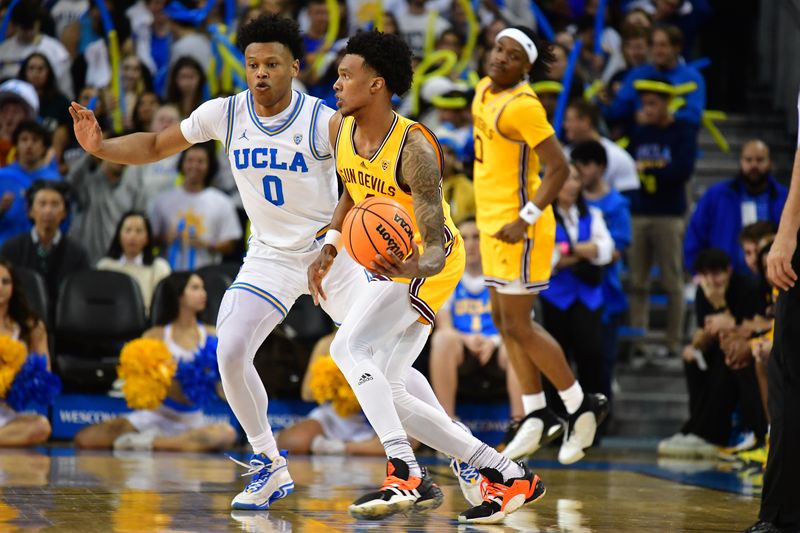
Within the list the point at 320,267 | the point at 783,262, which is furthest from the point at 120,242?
the point at 783,262

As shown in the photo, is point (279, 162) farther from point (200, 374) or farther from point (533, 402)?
point (200, 374)

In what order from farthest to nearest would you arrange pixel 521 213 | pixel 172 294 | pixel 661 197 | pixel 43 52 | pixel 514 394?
pixel 43 52
pixel 661 197
pixel 172 294
pixel 514 394
pixel 521 213

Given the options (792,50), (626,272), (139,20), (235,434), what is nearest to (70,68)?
(139,20)

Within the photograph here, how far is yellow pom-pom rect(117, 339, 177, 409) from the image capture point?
9.11 metres

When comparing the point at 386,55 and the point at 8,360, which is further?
the point at 8,360

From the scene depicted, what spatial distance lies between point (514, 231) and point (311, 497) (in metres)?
2.04

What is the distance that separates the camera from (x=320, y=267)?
5.72 meters

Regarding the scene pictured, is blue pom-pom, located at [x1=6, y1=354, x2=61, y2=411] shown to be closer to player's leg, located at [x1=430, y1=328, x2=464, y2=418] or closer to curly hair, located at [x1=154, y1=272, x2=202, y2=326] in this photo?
curly hair, located at [x1=154, y1=272, x2=202, y2=326]

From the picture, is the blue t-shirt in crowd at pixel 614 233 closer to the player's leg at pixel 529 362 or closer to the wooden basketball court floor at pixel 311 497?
the wooden basketball court floor at pixel 311 497

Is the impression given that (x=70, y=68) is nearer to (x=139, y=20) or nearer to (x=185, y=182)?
(x=139, y=20)

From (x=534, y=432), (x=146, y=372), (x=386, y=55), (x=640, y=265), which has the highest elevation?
(x=386, y=55)

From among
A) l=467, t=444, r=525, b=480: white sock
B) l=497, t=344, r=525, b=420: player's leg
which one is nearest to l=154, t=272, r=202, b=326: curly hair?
l=497, t=344, r=525, b=420: player's leg

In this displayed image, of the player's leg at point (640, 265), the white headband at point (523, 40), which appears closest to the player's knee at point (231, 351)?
the white headband at point (523, 40)

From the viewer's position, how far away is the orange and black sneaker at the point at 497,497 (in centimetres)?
569
